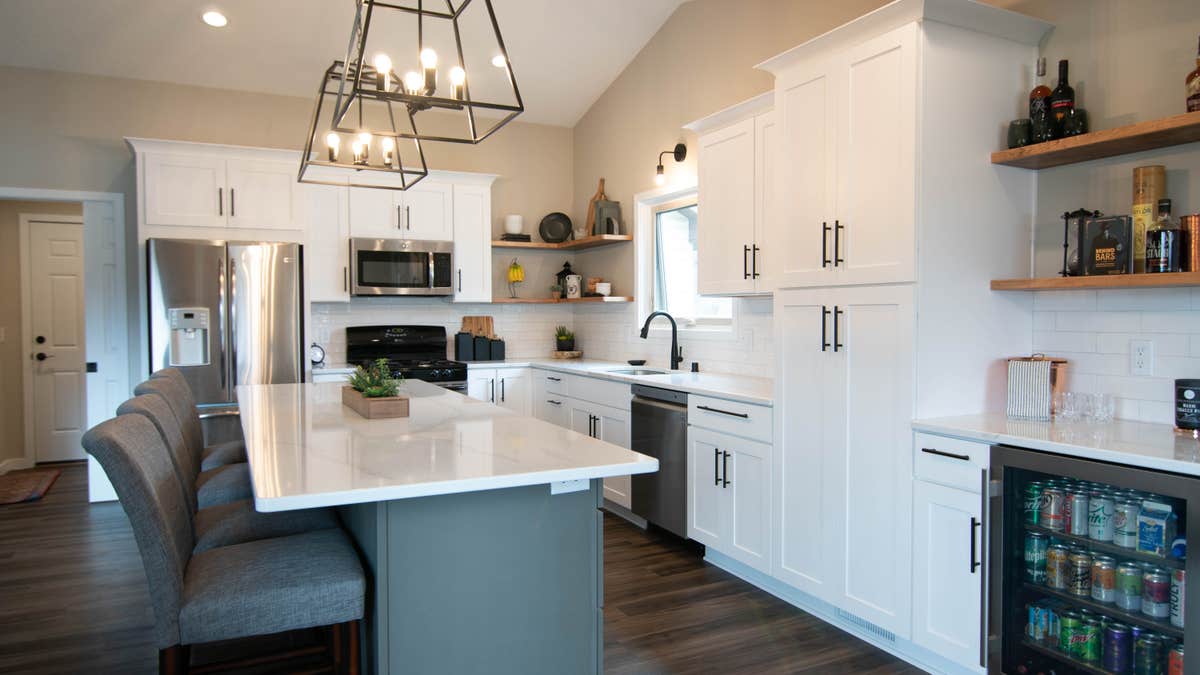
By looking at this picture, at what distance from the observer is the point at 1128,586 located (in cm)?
203

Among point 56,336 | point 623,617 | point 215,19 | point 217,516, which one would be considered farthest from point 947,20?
point 56,336

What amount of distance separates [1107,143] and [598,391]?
2.96 metres

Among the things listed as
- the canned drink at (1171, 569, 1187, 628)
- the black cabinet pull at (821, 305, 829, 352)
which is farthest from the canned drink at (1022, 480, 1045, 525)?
the black cabinet pull at (821, 305, 829, 352)

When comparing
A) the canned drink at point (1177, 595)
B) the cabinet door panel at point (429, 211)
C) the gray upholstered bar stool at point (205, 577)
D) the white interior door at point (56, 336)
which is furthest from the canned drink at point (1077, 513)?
the white interior door at point (56, 336)

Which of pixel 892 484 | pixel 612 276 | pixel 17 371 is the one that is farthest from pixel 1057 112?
pixel 17 371

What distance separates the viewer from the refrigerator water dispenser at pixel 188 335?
4684mm

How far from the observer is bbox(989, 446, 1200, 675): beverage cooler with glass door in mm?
1904

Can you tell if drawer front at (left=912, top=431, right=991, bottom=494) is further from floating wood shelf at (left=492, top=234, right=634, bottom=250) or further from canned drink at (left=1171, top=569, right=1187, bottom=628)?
floating wood shelf at (left=492, top=234, right=634, bottom=250)

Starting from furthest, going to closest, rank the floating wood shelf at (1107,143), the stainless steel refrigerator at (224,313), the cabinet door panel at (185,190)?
the cabinet door panel at (185,190)
the stainless steel refrigerator at (224,313)
the floating wood shelf at (1107,143)

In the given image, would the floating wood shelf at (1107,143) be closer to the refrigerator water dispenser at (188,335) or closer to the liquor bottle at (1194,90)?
the liquor bottle at (1194,90)

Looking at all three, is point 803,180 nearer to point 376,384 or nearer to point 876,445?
point 876,445

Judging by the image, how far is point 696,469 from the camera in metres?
3.72

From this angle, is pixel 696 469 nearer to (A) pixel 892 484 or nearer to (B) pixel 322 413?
(A) pixel 892 484

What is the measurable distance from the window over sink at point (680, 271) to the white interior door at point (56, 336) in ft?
16.5
